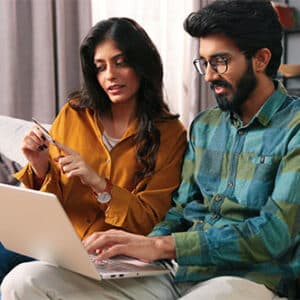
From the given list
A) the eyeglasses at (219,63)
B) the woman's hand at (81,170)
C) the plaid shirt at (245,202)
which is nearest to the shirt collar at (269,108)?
the plaid shirt at (245,202)

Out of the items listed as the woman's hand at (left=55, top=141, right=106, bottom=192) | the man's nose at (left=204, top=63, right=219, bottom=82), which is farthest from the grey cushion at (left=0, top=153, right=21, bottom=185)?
the man's nose at (left=204, top=63, right=219, bottom=82)

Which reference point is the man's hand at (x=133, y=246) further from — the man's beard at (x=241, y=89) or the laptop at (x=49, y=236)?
the man's beard at (x=241, y=89)

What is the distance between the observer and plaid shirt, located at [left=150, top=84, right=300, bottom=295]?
1470mm

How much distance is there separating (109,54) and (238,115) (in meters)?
0.45

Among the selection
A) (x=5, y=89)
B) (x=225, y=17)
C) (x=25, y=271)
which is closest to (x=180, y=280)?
(x=25, y=271)

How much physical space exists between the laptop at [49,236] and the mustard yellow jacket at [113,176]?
28 centimetres

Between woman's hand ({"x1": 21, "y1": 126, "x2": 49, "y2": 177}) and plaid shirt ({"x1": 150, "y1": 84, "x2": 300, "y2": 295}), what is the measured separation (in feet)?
1.26

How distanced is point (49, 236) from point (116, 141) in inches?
22.3

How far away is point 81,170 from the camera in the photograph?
173cm

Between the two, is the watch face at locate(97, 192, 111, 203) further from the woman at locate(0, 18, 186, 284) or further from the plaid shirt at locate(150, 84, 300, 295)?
the plaid shirt at locate(150, 84, 300, 295)

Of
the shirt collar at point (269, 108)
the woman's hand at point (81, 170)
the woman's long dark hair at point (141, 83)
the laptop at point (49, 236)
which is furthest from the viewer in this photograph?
the woman's long dark hair at point (141, 83)

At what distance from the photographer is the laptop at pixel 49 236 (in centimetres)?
133

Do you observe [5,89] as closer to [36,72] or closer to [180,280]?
[36,72]

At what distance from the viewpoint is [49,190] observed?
184 cm
